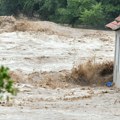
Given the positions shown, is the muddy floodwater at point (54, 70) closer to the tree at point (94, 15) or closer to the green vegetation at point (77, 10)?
the tree at point (94, 15)

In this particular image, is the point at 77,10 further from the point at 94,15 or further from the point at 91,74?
the point at 91,74

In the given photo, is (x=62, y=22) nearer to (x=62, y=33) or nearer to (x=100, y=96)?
(x=62, y=33)

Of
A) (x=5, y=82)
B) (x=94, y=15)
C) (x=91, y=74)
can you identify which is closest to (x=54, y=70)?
(x=91, y=74)

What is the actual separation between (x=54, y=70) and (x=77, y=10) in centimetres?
2743

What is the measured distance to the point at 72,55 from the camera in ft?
102

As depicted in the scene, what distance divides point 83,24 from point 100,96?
38.6 m

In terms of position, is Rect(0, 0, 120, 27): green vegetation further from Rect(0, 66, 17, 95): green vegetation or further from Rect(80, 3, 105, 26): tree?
Rect(0, 66, 17, 95): green vegetation

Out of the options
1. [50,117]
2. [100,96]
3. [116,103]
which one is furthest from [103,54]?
[50,117]

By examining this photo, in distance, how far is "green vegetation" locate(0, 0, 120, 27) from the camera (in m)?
48.3

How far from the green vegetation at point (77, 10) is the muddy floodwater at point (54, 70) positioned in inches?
117

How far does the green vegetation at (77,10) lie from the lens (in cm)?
4828

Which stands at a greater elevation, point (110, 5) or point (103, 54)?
point (110, 5)

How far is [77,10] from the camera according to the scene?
167 feet


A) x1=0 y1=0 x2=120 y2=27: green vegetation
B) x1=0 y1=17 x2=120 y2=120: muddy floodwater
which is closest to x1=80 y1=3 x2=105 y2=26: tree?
x1=0 y1=0 x2=120 y2=27: green vegetation
